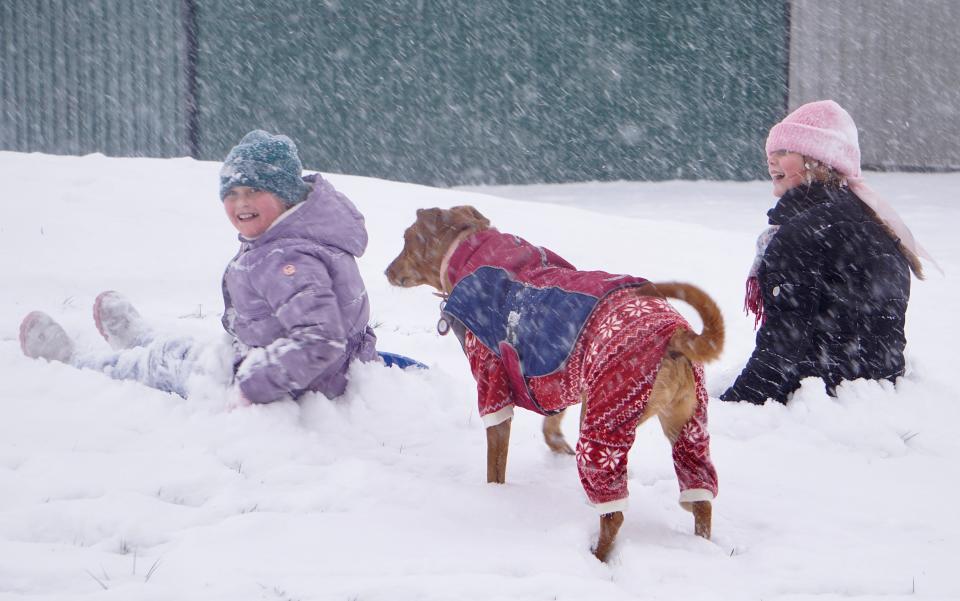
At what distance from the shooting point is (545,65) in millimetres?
12516

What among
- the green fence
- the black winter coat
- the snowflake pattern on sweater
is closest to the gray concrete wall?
the green fence

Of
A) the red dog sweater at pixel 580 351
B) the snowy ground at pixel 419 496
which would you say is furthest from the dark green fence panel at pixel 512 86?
the red dog sweater at pixel 580 351

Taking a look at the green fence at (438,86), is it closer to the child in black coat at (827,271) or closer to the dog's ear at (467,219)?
the child in black coat at (827,271)

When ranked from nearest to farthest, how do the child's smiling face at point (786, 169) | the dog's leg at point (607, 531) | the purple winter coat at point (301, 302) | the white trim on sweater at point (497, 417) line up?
1. the dog's leg at point (607, 531)
2. the white trim on sweater at point (497, 417)
3. the purple winter coat at point (301, 302)
4. the child's smiling face at point (786, 169)

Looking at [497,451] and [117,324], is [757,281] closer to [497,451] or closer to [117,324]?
[497,451]

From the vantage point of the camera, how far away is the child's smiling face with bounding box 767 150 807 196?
13.1 ft

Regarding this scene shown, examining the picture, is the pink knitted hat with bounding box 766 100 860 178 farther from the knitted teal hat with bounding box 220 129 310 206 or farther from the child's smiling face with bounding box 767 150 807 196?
the knitted teal hat with bounding box 220 129 310 206

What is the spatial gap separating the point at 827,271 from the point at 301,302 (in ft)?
7.47

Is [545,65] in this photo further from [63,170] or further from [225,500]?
[225,500]

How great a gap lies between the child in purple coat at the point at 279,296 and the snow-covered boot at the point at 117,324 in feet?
1.08

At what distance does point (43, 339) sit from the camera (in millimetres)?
3959

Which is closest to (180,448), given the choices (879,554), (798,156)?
(879,554)

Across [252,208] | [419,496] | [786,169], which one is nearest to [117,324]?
[252,208]

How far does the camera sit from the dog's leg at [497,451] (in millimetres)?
3135
